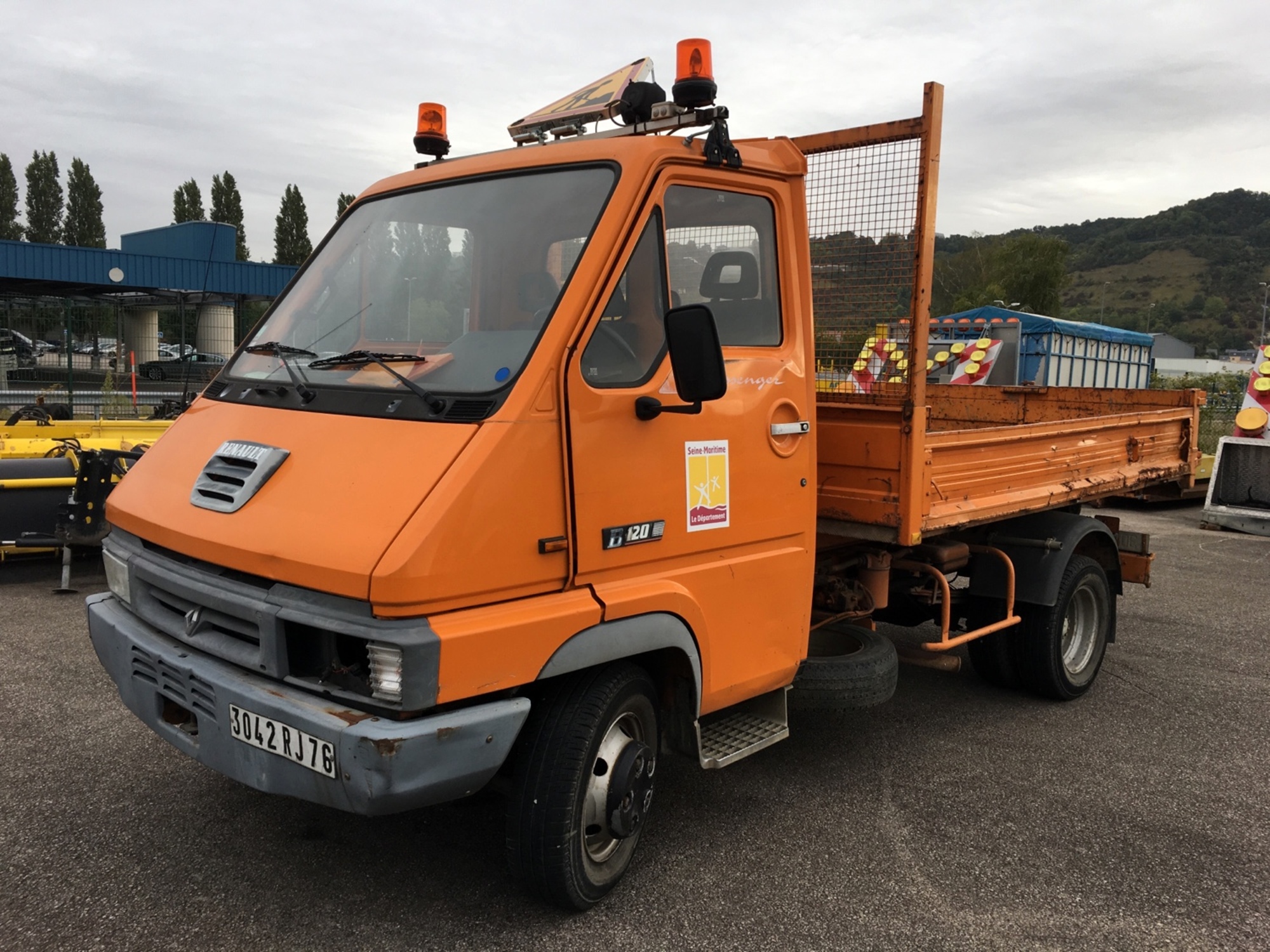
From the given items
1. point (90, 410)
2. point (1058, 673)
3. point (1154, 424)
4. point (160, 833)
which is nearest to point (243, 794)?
point (160, 833)

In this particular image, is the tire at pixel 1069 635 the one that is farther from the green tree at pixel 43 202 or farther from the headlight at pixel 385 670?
the green tree at pixel 43 202

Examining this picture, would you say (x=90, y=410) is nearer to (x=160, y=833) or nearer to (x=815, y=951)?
(x=160, y=833)

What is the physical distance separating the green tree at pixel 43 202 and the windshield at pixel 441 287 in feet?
171

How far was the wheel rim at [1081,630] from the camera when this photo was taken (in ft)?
17.7

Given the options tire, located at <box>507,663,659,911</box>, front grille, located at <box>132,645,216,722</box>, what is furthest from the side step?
front grille, located at <box>132,645,216,722</box>

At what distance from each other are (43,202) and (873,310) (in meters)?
54.0

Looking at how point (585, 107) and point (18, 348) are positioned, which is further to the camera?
point (18, 348)

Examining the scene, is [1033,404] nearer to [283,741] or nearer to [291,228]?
[283,741]

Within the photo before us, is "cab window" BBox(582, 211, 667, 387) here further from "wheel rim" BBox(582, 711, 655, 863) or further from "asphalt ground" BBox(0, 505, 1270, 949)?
"asphalt ground" BBox(0, 505, 1270, 949)

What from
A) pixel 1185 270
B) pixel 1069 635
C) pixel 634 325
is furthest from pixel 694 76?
pixel 1185 270

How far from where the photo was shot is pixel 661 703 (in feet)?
11.1

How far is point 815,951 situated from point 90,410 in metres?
13.8

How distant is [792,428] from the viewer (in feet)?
11.5

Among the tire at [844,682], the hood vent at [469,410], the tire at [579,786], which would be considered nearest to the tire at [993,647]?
the tire at [844,682]
